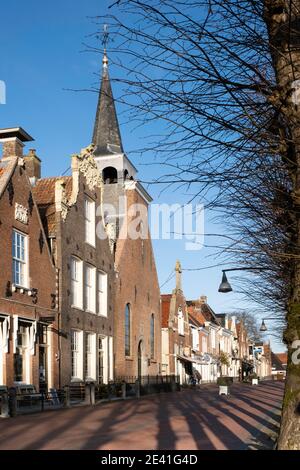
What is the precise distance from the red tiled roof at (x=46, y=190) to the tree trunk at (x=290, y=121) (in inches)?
885

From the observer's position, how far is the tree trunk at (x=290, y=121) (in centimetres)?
668

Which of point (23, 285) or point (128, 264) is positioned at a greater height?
point (128, 264)

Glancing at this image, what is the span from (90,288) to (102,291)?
6.29 ft

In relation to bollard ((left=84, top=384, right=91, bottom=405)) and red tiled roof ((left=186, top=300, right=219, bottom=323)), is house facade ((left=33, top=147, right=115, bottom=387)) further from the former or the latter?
red tiled roof ((left=186, top=300, right=219, bottom=323))

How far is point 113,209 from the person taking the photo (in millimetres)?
39062

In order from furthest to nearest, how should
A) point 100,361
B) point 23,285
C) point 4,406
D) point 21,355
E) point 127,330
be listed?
point 127,330, point 100,361, point 23,285, point 21,355, point 4,406

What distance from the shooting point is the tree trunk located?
668cm

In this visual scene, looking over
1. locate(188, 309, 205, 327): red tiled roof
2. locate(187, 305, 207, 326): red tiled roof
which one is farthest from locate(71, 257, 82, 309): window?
locate(187, 305, 207, 326): red tiled roof

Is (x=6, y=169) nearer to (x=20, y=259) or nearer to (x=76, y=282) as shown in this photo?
(x=20, y=259)

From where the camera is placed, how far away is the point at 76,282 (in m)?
29.4

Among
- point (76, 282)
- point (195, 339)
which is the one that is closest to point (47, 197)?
point (76, 282)

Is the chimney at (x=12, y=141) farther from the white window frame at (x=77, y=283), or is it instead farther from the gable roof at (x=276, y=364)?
the gable roof at (x=276, y=364)

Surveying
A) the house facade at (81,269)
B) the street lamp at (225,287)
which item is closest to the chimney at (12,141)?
the house facade at (81,269)
